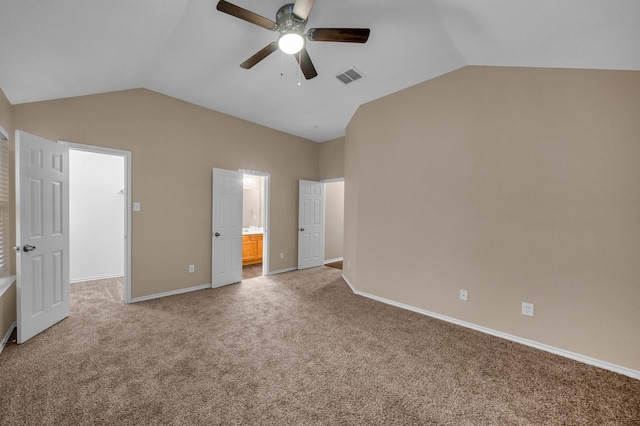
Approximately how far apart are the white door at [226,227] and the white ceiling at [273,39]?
149cm

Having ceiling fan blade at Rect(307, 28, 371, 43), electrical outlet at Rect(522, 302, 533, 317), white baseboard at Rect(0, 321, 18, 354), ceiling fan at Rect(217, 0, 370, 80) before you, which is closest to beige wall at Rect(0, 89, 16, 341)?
white baseboard at Rect(0, 321, 18, 354)

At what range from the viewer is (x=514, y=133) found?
2.68m

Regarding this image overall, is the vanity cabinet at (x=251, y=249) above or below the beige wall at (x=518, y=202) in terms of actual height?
below

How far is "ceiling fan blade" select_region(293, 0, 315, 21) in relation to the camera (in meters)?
1.76

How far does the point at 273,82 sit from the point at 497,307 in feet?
12.1

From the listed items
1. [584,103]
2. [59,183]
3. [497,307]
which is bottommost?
[497,307]

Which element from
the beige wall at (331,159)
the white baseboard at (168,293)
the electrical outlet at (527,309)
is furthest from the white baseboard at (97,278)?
the electrical outlet at (527,309)

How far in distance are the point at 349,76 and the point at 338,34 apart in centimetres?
122

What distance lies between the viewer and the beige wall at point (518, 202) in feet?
7.24

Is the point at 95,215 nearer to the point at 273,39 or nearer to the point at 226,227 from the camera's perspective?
the point at 226,227

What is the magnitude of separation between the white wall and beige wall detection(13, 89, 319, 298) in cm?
182

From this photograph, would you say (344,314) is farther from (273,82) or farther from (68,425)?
(273,82)

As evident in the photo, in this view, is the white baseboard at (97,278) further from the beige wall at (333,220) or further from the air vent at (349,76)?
the air vent at (349,76)

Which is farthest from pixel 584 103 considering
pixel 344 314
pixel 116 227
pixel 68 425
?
pixel 116 227
